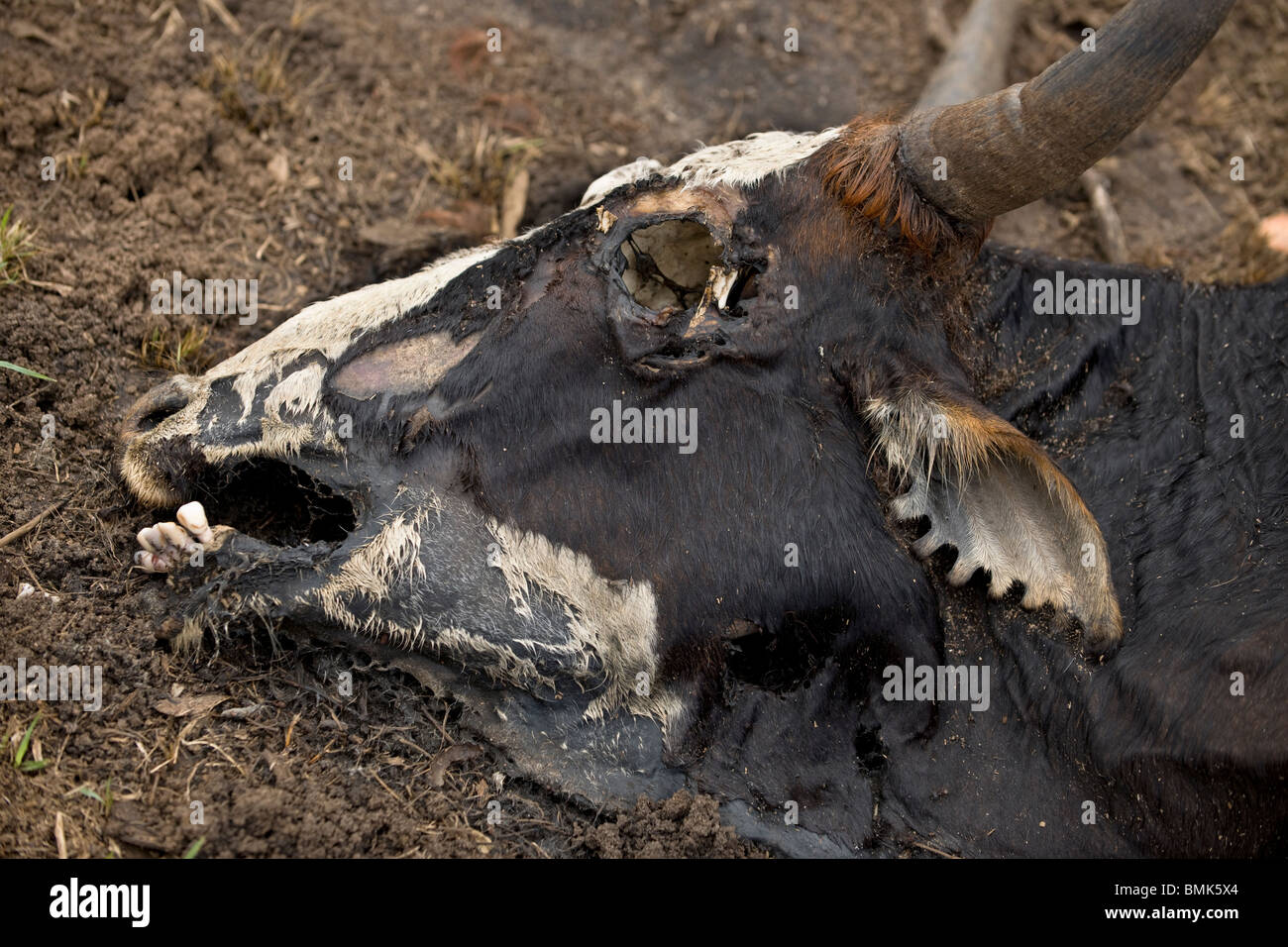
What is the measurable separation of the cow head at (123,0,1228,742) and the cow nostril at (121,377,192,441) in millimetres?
212

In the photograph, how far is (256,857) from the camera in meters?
2.95

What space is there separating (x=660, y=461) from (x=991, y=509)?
1.04m

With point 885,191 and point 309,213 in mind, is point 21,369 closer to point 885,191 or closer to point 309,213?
point 309,213

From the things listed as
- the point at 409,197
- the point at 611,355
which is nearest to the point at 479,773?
the point at 611,355

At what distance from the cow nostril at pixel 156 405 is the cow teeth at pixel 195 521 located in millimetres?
364

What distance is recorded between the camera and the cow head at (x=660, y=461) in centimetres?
333

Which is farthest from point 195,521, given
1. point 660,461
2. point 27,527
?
point 660,461

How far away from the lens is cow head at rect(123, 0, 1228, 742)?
333 cm

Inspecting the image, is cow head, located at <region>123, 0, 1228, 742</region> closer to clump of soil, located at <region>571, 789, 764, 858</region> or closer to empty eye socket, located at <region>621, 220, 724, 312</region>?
empty eye socket, located at <region>621, 220, 724, 312</region>

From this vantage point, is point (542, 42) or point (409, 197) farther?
point (542, 42)

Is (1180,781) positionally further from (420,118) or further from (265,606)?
(420,118)

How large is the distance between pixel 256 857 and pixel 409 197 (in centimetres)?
333

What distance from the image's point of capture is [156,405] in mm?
3590
